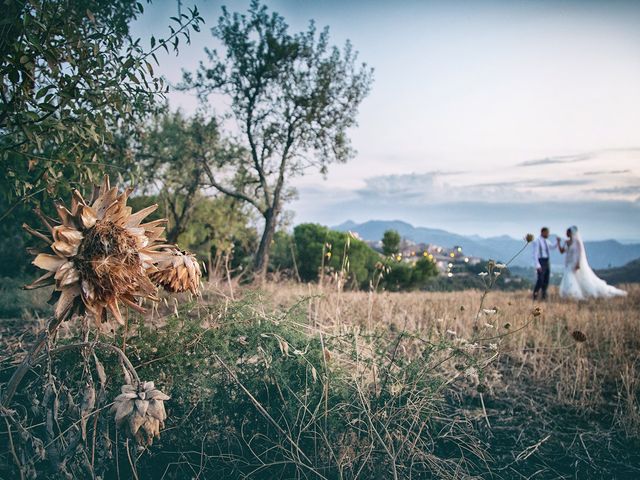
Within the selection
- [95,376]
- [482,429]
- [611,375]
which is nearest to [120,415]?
[95,376]

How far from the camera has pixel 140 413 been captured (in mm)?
1497

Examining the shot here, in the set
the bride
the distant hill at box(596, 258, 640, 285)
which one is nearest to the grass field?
the bride

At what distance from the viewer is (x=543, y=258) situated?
13.8 meters

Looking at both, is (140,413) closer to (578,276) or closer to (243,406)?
(243,406)

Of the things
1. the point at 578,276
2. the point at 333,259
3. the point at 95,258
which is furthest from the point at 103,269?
the point at 333,259

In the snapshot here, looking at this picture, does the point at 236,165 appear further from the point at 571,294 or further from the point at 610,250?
the point at 610,250

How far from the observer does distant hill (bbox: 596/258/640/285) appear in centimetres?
2738

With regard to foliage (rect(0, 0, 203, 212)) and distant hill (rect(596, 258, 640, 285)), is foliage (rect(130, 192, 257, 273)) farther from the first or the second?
distant hill (rect(596, 258, 640, 285))

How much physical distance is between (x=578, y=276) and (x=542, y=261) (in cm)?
206

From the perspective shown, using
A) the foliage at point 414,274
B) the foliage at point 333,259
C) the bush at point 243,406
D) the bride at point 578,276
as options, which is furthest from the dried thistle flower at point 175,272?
the foliage at point 414,274

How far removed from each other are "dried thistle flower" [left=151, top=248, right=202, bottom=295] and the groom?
42.0 ft

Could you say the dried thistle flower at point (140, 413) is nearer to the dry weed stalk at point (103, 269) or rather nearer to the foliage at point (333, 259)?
the dry weed stalk at point (103, 269)

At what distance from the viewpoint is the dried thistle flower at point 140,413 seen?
4.91 feet

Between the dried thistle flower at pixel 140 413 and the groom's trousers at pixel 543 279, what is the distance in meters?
13.1
